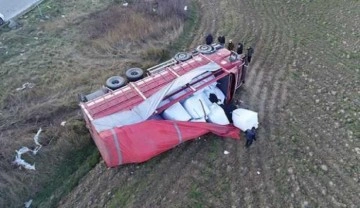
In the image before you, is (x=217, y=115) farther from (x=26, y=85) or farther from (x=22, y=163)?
(x=26, y=85)

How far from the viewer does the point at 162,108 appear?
6.99 metres

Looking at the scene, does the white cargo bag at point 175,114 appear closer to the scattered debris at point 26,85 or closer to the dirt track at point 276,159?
the dirt track at point 276,159

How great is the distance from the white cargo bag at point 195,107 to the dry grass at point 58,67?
2363 mm

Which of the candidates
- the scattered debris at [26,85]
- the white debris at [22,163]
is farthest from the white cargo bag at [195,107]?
the scattered debris at [26,85]

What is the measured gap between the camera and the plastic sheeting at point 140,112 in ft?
21.4

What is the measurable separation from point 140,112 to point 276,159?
2.91 meters

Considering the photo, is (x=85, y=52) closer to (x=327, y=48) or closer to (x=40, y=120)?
(x=40, y=120)

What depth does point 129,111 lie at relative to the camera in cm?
679

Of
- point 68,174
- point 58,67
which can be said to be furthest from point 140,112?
point 58,67

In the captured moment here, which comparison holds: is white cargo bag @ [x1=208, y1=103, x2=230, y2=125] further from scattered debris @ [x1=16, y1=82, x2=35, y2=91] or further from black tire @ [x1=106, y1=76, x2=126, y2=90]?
scattered debris @ [x1=16, y1=82, x2=35, y2=91]

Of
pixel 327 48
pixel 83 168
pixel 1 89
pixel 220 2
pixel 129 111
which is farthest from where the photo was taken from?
pixel 220 2

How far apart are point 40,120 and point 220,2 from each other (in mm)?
8217

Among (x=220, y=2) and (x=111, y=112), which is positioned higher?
(x=111, y=112)

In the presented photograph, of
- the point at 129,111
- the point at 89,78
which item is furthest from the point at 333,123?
the point at 89,78
